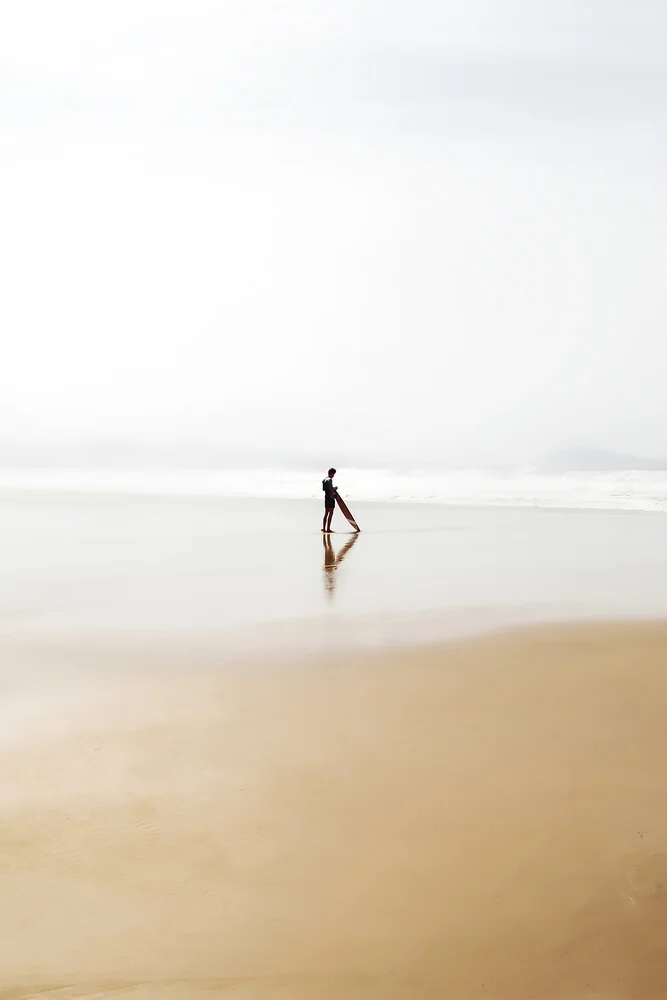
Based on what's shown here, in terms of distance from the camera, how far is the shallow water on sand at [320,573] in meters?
7.61

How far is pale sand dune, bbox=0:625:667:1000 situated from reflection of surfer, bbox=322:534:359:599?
4209 millimetres

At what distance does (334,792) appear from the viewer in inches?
149

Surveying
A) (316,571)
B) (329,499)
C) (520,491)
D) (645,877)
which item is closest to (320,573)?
(316,571)

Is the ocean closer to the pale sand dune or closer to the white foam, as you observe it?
the pale sand dune

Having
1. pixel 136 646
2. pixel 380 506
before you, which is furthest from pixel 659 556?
pixel 380 506

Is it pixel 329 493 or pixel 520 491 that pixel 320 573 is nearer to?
pixel 329 493

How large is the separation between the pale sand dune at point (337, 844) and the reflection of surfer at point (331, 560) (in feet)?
13.8

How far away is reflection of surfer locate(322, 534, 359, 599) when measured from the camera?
31.1 ft

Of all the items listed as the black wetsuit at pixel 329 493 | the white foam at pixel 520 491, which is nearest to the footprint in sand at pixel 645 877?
→ the black wetsuit at pixel 329 493

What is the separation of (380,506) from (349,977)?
2323 cm

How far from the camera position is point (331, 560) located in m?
12.1

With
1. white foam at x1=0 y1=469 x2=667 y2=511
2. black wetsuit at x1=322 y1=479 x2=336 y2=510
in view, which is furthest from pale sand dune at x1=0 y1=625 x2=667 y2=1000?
white foam at x1=0 y1=469 x2=667 y2=511

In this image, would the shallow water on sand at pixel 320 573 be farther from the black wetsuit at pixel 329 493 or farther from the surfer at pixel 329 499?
the black wetsuit at pixel 329 493

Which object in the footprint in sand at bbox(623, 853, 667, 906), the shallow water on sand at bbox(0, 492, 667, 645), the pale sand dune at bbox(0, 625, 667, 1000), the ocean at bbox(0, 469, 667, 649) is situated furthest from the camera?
the shallow water on sand at bbox(0, 492, 667, 645)
